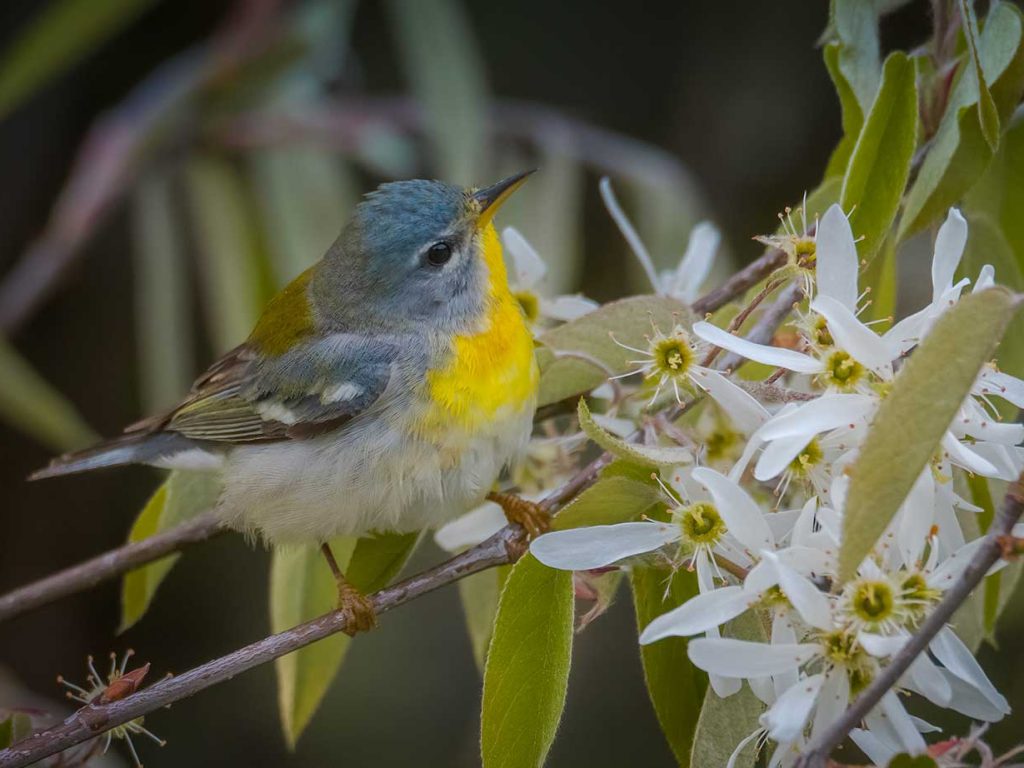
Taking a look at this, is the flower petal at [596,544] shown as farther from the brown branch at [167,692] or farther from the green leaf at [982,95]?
the green leaf at [982,95]

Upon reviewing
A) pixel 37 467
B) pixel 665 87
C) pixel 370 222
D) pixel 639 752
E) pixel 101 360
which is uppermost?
pixel 370 222

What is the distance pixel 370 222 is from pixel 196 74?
1.47m

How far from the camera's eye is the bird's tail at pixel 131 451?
1.93m

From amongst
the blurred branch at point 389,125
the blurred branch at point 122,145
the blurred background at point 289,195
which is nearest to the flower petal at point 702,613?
the blurred background at point 289,195

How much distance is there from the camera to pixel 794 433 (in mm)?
1028

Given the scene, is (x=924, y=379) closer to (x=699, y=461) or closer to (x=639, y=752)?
(x=699, y=461)

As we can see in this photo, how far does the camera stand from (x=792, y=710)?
101cm

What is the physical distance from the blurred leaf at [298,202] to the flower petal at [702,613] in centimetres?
172

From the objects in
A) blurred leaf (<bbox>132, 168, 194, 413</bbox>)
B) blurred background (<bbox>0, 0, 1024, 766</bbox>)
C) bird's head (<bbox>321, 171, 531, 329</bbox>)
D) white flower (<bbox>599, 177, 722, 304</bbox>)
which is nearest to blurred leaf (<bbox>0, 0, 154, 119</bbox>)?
blurred background (<bbox>0, 0, 1024, 766</bbox>)

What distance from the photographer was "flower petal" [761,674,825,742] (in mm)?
996

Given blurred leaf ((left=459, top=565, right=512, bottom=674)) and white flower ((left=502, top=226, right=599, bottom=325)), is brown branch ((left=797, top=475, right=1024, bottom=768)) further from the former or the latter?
white flower ((left=502, top=226, right=599, bottom=325))

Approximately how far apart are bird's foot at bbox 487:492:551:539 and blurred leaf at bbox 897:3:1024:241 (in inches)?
22.5

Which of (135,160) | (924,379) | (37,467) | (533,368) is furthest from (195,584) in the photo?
(924,379)

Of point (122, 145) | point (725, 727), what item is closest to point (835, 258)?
point (725, 727)
